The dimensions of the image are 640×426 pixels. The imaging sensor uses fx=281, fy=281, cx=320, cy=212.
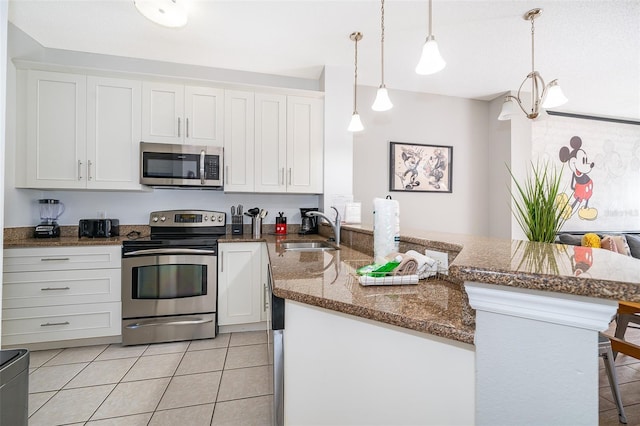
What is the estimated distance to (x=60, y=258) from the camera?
227cm

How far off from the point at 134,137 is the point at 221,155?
786 mm

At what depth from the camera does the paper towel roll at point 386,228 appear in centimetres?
136

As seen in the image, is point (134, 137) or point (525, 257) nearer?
point (525, 257)

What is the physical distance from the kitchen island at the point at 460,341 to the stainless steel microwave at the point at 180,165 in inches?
74.9

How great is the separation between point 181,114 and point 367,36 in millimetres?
1855

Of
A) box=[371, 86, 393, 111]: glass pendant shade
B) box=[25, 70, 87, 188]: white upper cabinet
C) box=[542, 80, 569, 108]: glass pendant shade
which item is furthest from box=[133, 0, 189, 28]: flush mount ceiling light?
box=[542, 80, 569, 108]: glass pendant shade

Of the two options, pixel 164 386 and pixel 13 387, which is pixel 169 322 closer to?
pixel 164 386

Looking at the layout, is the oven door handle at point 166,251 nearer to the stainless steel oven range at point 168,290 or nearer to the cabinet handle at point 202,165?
the stainless steel oven range at point 168,290

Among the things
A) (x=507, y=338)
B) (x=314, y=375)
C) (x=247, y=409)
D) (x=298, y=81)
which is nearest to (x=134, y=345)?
(x=247, y=409)

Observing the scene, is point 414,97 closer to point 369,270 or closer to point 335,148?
point 335,148

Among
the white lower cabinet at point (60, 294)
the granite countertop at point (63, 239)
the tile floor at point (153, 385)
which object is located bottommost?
the tile floor at point (153, 385)

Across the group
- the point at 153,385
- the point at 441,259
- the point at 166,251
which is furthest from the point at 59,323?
the point at 441,259

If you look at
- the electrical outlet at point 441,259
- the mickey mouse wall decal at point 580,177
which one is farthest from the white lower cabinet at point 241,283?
the mickey mouse wall decal at point 580,177

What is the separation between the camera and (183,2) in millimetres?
1999
